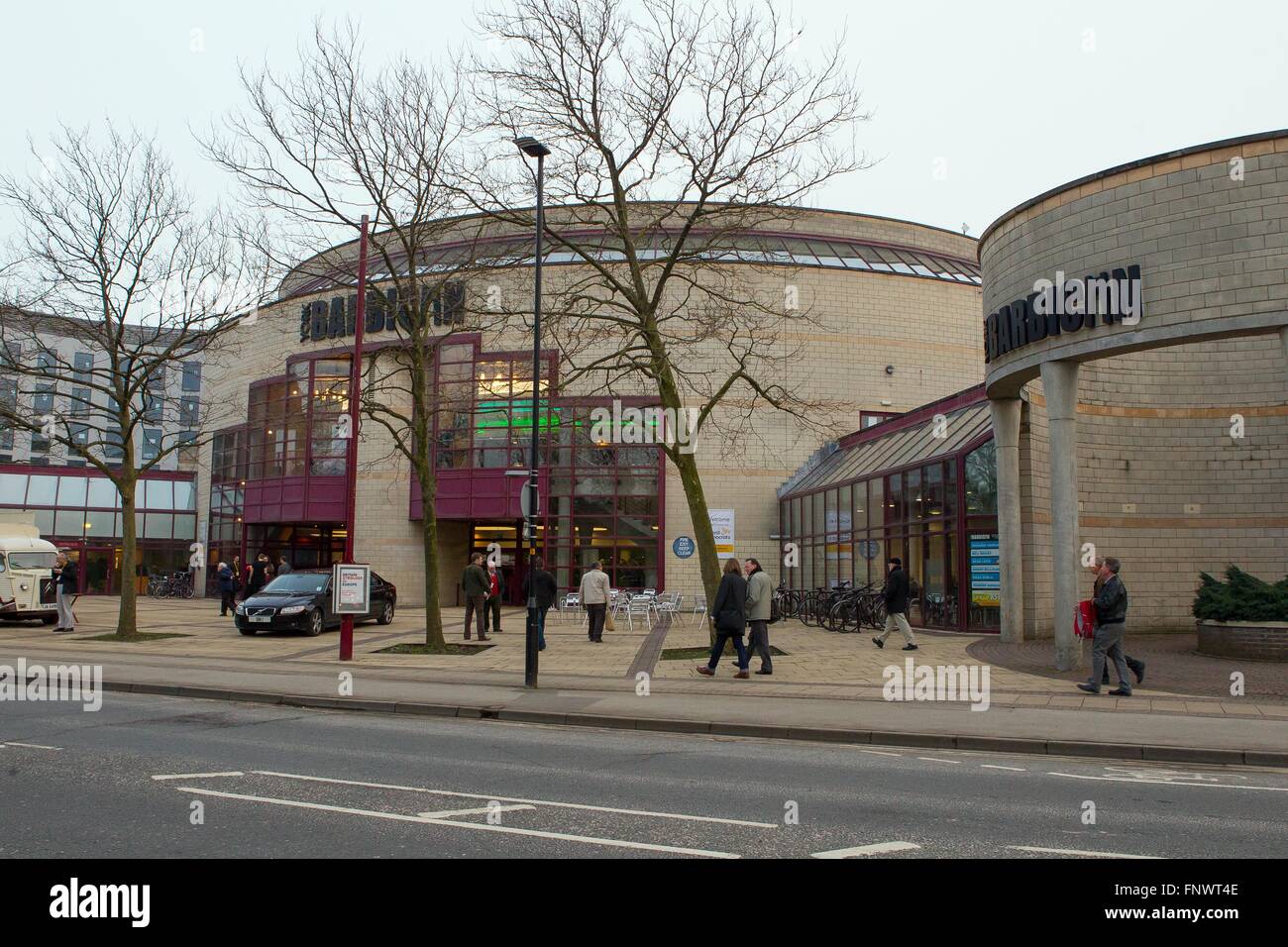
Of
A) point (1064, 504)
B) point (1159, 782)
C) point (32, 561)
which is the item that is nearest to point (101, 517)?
point (32, 561)

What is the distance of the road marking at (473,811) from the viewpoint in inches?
247

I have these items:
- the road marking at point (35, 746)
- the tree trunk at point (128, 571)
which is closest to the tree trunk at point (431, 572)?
the tree trunk at point (128, 571)

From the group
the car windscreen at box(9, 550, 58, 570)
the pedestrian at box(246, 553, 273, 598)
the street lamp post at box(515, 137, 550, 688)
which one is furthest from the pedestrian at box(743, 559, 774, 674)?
the car windscreen at box(9, 550, 58, 570)

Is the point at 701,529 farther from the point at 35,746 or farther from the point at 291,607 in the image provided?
the point at 35,746

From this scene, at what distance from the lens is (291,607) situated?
72.9 ft

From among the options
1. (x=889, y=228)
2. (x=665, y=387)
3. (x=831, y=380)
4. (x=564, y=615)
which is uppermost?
(x=889, y=228)

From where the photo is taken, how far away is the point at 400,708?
1220 cm

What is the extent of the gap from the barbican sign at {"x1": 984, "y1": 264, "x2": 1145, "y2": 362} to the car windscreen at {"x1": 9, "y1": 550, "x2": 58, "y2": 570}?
78.4ft

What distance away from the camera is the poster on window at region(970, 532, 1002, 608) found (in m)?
20.5

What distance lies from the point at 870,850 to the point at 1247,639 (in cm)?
1288
